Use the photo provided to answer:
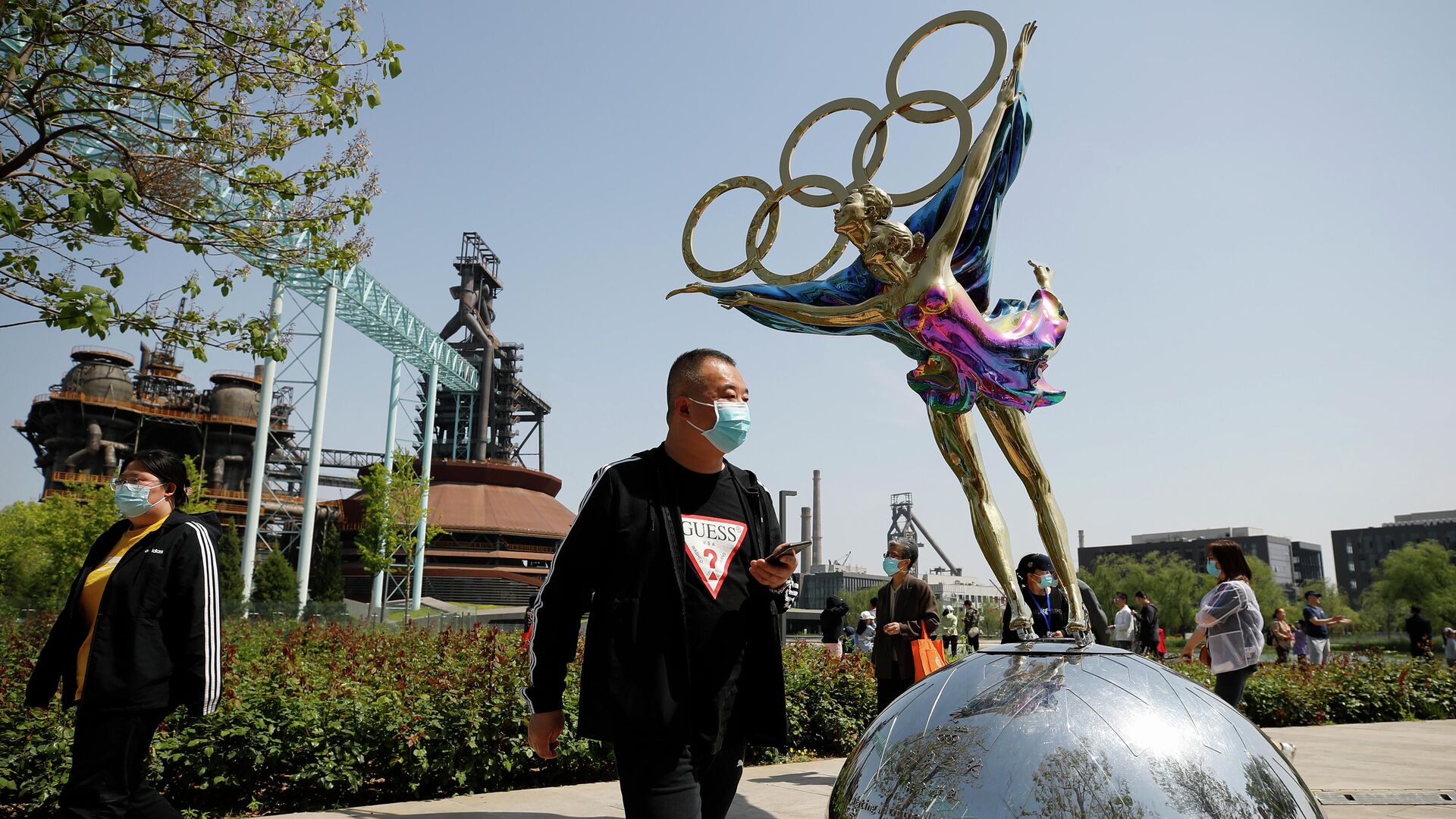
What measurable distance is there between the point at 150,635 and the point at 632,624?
8.14ft

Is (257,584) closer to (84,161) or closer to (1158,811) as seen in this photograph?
(84,161)

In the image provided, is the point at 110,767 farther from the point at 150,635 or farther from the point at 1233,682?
the point at 1233,682

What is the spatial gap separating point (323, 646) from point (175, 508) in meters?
6.32

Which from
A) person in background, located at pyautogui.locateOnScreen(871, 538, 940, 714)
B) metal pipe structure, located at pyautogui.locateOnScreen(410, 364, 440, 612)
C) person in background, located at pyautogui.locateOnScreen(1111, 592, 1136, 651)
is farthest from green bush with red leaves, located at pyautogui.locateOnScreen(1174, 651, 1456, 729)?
metal pipe structure, located at pyautogui.locateOnScreen(410, 364, 440, 612)

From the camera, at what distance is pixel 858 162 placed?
5918mm

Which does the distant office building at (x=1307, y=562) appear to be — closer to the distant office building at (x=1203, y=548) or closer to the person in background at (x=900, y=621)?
the distant office building at (x=1203, y=548)

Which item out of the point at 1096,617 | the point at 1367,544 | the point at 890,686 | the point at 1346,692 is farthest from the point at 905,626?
the point at 1367,544


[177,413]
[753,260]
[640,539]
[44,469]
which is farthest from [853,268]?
[44,469]

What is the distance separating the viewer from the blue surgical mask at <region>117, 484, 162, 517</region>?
4.18 m

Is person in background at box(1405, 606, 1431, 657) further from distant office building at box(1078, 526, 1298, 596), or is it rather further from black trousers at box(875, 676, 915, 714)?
distant office building at box(1078, 526, 1298, 596)

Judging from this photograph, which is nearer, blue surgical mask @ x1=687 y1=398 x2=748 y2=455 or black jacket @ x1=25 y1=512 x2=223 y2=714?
blue surgical mask @ x1=687 y1=398 x2=748 y2=455

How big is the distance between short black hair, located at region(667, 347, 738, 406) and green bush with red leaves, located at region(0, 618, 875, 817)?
2564mm

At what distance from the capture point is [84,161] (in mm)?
5797

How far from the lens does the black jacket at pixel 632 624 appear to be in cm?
266
